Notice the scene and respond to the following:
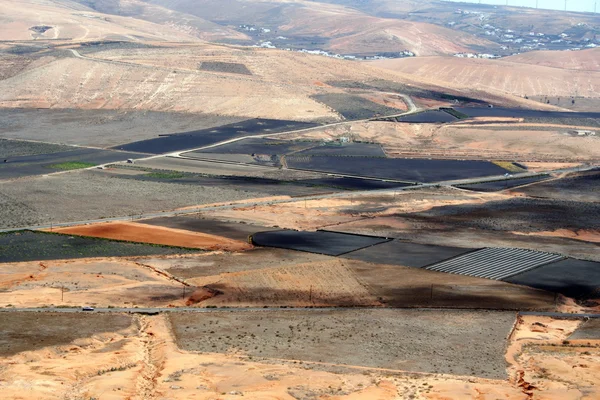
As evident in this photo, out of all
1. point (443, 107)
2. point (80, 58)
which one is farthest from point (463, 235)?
point (80, 58)

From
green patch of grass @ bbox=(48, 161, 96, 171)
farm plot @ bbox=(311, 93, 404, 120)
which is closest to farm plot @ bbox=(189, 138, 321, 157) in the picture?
green patch of grass @ bbox=(48, 161, 96, 171)

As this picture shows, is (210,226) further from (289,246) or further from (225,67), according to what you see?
(225,67)

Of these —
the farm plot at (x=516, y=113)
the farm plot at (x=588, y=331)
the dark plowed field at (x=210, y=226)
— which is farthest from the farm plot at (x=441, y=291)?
the farm plot at (x=516, y=113)

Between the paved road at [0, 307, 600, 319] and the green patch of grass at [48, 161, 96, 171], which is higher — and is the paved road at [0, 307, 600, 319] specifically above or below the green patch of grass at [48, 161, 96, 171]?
above

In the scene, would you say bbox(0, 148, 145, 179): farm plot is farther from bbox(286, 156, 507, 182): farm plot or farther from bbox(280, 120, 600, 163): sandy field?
bbox(280, 120, 600, 163): sandy field

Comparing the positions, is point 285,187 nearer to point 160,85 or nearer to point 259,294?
point 259,294
